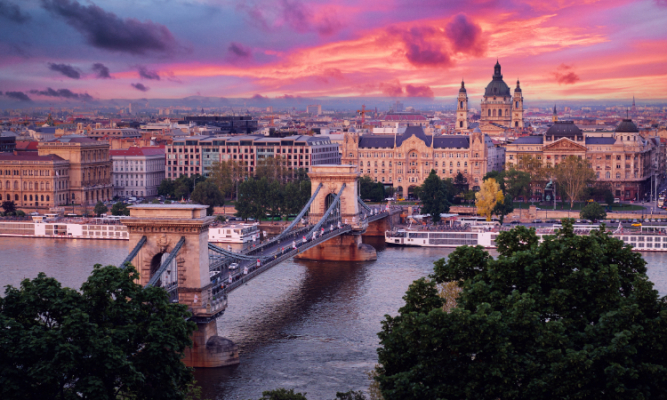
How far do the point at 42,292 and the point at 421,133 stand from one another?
65.9m

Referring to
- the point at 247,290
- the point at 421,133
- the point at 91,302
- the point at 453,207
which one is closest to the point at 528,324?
the point at 91,302

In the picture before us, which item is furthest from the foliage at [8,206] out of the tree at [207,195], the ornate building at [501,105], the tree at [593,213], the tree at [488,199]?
the ornate building at [501,105]

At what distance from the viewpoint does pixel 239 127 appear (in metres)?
123

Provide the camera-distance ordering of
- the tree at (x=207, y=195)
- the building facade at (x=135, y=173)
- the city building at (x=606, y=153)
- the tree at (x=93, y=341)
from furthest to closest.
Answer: the building facade at (x=135, y=173) → the city building at (x=606, y=153) → the tree at (x=207, y=195) → the tree at (x=93, y=341)

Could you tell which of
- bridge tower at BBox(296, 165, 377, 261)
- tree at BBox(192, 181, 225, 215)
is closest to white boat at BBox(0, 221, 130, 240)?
tree at BBox(192, 181, 225, 215)

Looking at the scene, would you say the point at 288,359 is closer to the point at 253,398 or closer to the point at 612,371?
the point at 253,398

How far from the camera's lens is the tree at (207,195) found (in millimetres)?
65562

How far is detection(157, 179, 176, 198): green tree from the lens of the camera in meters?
75.9

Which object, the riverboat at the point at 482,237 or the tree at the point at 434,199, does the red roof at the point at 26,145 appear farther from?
the riverboat at the point at 482,237

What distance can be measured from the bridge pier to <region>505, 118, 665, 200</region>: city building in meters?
27.7

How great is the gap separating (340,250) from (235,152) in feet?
121

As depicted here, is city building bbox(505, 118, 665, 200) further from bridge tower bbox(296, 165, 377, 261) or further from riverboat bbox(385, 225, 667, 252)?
bridge tower bbox(296, 165, 377, 261)

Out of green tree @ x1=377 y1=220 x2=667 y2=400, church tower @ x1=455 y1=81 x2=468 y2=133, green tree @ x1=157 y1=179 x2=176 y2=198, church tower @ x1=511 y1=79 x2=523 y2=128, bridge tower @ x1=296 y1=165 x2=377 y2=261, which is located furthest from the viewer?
church tower @ x1=511 y1=79 x2=523 y2=128

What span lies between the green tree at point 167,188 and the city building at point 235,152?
5.69m
